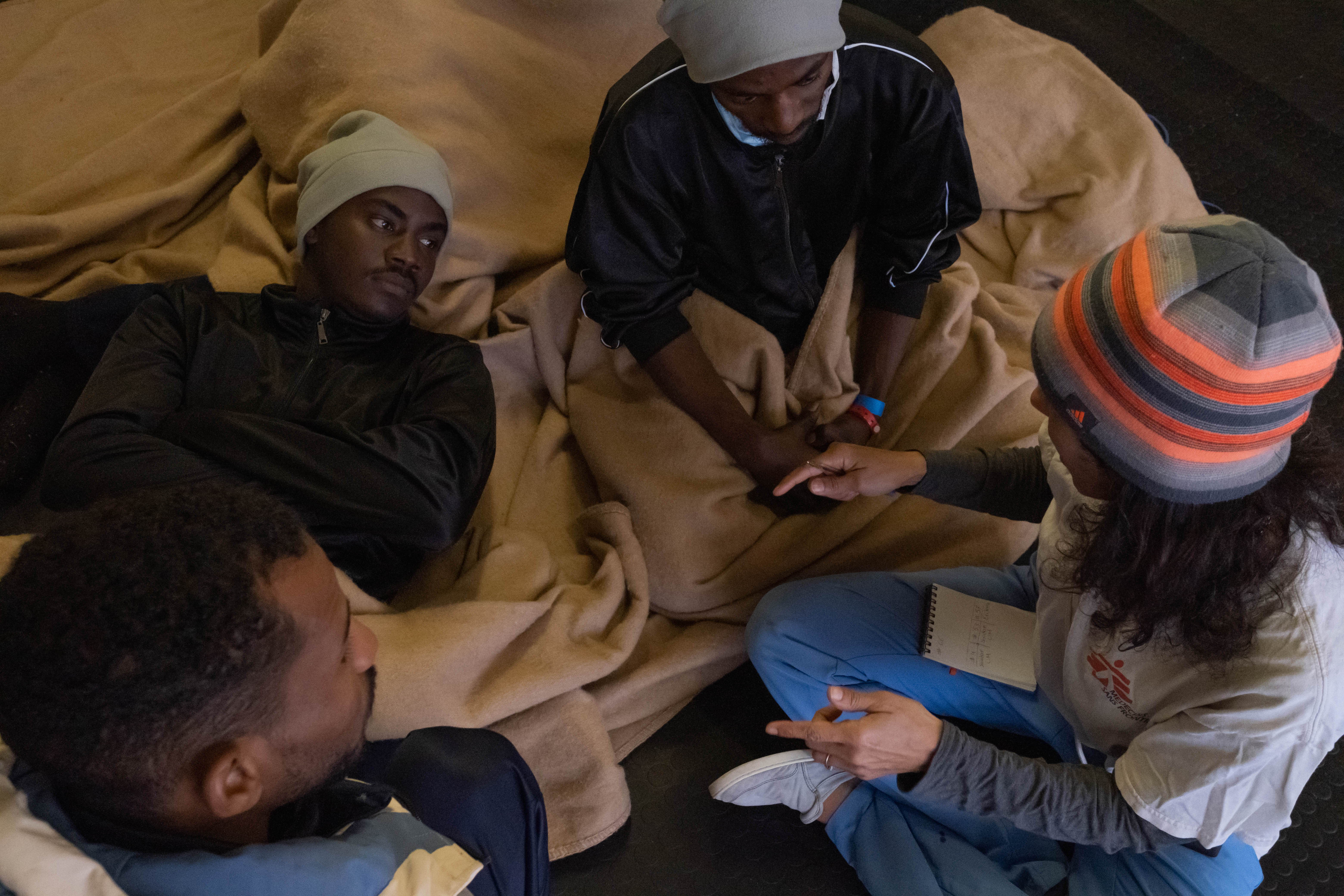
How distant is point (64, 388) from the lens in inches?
59.3

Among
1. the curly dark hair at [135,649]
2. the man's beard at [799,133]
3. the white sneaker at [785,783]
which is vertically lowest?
the white sneaker at [785,783]

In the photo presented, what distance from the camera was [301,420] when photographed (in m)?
1.26

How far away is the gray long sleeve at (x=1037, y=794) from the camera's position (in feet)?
2.99

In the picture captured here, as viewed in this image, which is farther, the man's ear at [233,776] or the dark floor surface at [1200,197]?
the dark floor surface at [1200,197]

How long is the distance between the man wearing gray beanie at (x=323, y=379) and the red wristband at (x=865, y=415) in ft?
1.94

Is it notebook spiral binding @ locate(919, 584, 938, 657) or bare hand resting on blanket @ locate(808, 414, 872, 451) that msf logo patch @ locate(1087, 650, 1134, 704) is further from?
bare hand resting on blanket @ locate(808, 414, 872, 451)

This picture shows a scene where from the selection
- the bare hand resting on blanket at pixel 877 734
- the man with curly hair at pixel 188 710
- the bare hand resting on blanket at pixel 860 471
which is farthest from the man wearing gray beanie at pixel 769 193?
the man with curly hair at pixel 188 710

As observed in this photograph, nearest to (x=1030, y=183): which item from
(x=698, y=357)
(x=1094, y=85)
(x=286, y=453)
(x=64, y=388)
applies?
(x=1094, y=85)

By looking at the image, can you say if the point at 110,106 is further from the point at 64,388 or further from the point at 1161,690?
the point at 1161,690

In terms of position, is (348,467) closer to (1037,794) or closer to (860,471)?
(860,471)

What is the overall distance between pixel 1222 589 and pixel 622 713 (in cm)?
83

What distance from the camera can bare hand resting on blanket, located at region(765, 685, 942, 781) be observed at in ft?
3.09

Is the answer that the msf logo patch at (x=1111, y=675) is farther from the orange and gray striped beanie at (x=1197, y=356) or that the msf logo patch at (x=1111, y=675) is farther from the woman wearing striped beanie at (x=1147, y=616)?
the orange and gray striped beanie at (x=1197, y=356)

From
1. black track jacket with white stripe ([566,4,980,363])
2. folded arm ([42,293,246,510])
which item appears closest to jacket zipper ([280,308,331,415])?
folded arm ([42,293,246,510])
